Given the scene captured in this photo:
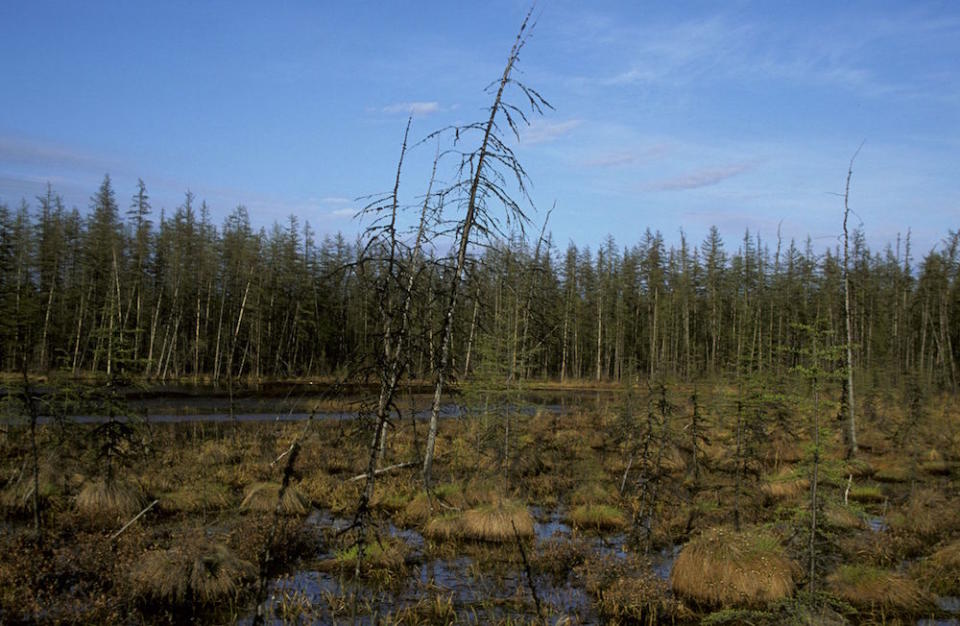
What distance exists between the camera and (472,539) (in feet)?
46.6

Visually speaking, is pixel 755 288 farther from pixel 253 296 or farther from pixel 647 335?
pixel 253 296

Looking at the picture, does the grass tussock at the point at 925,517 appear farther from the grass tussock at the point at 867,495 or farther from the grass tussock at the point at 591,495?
the grass tussock at the point at 591,495

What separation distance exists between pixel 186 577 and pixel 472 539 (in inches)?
242

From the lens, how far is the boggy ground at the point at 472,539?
371 inches

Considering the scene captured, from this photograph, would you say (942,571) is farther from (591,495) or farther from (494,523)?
(494,523)

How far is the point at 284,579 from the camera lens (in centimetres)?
1102

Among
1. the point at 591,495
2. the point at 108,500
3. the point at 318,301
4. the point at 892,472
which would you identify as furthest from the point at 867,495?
the point at 318,301

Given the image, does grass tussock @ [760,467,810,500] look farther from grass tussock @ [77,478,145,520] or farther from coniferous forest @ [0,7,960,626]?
grass tussock @ [77,478,145,520]

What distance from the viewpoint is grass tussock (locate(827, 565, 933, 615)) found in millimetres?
10375

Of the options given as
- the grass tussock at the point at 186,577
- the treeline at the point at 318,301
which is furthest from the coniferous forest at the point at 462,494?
the treeline at the point at 318,301

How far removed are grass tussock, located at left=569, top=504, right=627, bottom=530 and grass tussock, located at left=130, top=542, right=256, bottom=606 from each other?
26.7 ft

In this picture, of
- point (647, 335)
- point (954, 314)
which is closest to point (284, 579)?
point (647, 335)

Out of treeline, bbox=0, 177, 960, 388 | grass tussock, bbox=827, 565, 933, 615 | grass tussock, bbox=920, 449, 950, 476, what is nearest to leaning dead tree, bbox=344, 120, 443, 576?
grass tussock, bbox=827, 565, 933, 615

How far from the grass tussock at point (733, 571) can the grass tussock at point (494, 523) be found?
12.7ft
